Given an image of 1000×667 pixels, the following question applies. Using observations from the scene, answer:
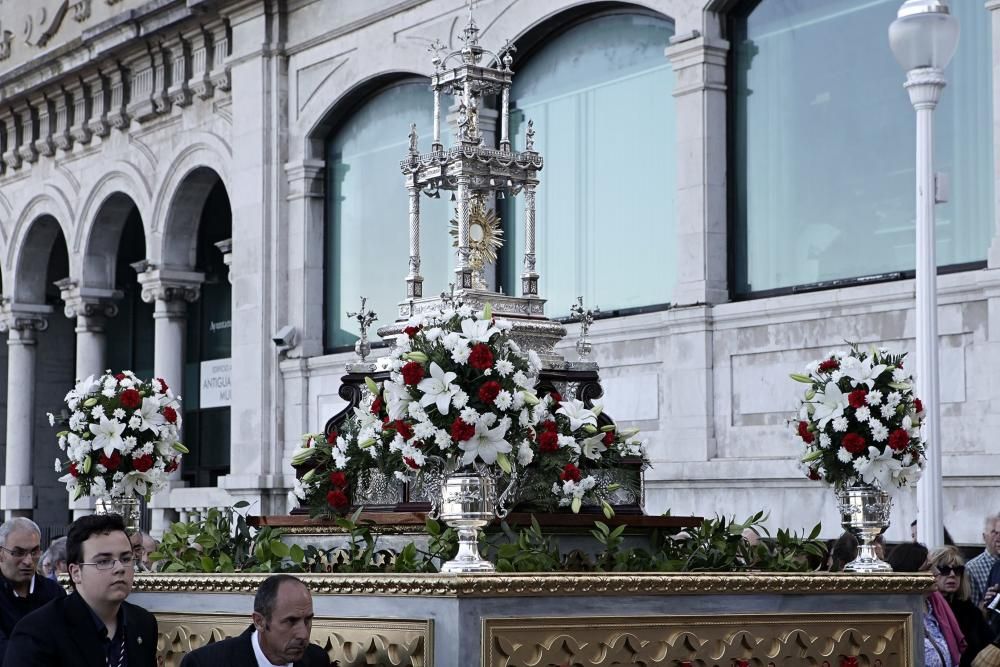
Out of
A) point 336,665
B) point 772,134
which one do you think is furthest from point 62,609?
point 772,134

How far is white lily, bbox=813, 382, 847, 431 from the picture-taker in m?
11.0

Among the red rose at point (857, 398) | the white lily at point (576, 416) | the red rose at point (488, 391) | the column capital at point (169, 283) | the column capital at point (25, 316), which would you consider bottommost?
the white lily at point (576, 416)

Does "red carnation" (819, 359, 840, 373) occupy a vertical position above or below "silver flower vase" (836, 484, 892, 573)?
above

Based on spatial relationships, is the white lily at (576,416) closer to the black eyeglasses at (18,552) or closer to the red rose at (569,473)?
the red rose at (569,473)

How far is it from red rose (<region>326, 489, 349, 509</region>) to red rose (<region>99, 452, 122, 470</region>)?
12.5ft

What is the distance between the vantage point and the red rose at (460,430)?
8531 mm

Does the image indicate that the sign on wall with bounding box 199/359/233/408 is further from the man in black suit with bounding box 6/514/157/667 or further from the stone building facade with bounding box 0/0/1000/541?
the man in black suit with bounding box 6/514/157/667

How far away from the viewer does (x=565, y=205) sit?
2122 centimetres

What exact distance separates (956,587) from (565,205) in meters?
11.1

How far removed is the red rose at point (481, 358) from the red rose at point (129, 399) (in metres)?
5.96

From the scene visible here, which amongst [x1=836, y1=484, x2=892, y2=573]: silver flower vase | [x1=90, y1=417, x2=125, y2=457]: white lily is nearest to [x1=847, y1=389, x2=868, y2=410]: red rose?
[x1=836, y1=484, x2=892, y2=573]: silver flower vase

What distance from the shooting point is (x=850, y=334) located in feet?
55.9

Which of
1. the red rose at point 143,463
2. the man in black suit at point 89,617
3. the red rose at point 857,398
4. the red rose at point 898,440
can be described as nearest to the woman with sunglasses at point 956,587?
the red rose at point 898,440

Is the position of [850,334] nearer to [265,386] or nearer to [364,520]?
[364,520]
